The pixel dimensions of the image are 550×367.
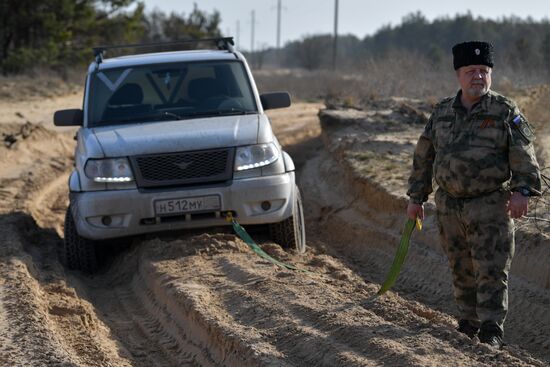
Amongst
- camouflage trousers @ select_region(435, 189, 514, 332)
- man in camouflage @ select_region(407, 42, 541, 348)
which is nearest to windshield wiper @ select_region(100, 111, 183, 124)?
man in camouflage @ select_region(407, 42, 541, 348)

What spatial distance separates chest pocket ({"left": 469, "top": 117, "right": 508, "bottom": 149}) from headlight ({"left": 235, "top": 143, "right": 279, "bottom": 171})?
10.1ft

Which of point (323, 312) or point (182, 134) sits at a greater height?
point (182, 134)

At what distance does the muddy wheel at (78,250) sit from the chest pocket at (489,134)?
416 centimetres

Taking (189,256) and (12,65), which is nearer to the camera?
(189,256)

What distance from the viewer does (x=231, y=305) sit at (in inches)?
278

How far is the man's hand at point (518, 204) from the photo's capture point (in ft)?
18.9

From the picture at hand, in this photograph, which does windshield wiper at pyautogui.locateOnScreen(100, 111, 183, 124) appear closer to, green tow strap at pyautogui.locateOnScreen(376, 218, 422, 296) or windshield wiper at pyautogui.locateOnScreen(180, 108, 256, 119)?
windshield wiper at pyautogui.locateOnScreen(180, 108, 256, 119)

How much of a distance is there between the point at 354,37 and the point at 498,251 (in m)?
140

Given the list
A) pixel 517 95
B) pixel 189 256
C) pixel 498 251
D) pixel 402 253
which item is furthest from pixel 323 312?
pixel 517 95

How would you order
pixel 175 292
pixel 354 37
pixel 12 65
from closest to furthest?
pixel 175 292 < pixel 12 65 < pixel 354 37

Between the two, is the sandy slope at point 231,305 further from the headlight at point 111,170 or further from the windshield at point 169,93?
the windshield at point 169,93

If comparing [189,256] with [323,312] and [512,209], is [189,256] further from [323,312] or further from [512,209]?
[512,209]

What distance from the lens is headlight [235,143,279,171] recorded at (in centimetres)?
881

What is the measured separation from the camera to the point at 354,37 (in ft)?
473
